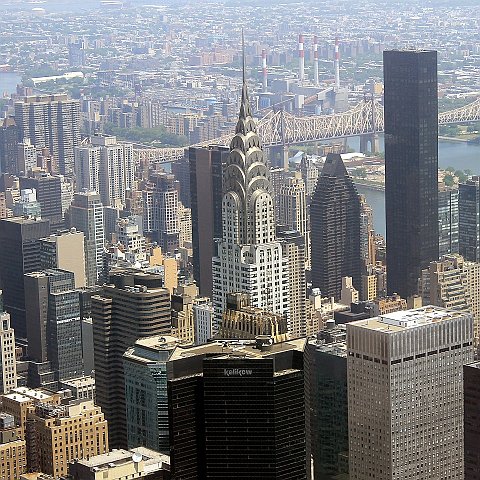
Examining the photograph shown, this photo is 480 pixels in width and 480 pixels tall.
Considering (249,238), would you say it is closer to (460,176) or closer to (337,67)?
(460,176)

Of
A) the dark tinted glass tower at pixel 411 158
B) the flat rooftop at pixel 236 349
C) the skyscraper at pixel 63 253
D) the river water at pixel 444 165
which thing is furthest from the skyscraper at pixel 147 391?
the river water at pixel 444 165

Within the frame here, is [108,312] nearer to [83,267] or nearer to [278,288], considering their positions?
[278,288]

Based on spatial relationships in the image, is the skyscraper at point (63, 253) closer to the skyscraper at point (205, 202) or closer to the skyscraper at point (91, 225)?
the skyscraper at point (91, 225)

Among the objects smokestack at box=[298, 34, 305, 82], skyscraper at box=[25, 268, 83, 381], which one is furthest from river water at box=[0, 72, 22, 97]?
skyscraper at box=[25, 268, 83, 381]

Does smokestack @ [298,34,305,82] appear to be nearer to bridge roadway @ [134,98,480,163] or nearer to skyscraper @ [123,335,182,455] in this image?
bridge roadway @ [134,98,480,163]

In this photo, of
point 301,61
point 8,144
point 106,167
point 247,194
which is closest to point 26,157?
point 8,144
